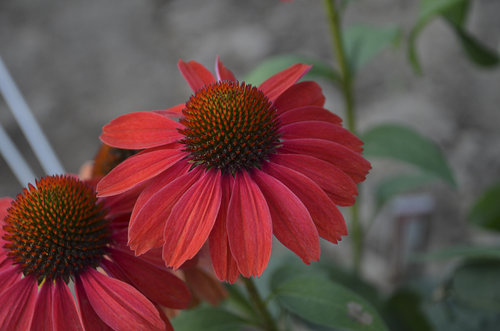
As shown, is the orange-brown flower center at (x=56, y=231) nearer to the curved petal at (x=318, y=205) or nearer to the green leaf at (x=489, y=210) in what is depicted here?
the curved petal at (x=318, y=205)

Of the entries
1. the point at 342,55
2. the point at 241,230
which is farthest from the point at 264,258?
the point at 342,55

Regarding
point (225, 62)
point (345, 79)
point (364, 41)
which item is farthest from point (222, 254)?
point (225, 62)

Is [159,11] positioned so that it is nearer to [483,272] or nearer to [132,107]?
[132,107]

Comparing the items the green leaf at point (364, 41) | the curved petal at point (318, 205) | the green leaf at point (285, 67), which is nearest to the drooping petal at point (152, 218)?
the curved petal at point (318, 205)

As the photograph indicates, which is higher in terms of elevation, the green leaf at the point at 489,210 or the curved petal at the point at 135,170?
the curved petal at the point at 135,170

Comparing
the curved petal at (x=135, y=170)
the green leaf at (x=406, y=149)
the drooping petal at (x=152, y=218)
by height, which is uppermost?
the curved petal at (x=135, y=170)

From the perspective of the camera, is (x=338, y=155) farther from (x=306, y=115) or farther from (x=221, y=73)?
(x=221, y=73)
